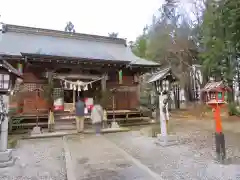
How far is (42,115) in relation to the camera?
10.1 metres

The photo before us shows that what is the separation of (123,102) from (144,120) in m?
1.85

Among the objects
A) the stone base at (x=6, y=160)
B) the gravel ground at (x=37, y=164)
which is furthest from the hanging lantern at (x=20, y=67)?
the stone base at (x=6, y=160)

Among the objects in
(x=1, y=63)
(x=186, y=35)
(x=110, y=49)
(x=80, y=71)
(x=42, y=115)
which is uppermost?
(x=186, y=35)

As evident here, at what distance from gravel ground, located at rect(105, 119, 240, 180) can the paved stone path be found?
425 millimetres

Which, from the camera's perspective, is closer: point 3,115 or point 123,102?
point 3,115

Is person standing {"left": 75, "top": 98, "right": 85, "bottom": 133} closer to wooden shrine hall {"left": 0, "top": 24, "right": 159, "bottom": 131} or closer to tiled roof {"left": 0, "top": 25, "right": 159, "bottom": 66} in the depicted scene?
wooden shrine hall {"left": 0, "top": 24, "right": 159, "bottom": 131}

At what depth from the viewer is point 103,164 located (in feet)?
15.6

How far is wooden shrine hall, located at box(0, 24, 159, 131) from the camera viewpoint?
34.3 feet

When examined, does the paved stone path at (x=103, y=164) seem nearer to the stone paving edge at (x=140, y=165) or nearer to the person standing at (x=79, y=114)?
the stone paving edge at (x=140, y=165)

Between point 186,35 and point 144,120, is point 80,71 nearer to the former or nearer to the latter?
point 144,120

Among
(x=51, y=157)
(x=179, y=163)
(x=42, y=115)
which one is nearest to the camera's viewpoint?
(x=179, y=163)

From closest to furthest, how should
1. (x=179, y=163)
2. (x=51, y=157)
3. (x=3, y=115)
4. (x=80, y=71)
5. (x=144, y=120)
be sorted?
(x=179, y=163)
(x=3, y=115)
(x=51, y=157)
(x=80, y=71)
(x=144, y=120)

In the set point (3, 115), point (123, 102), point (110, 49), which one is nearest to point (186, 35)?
point (110, 49)

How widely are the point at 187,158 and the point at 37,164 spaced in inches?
157
